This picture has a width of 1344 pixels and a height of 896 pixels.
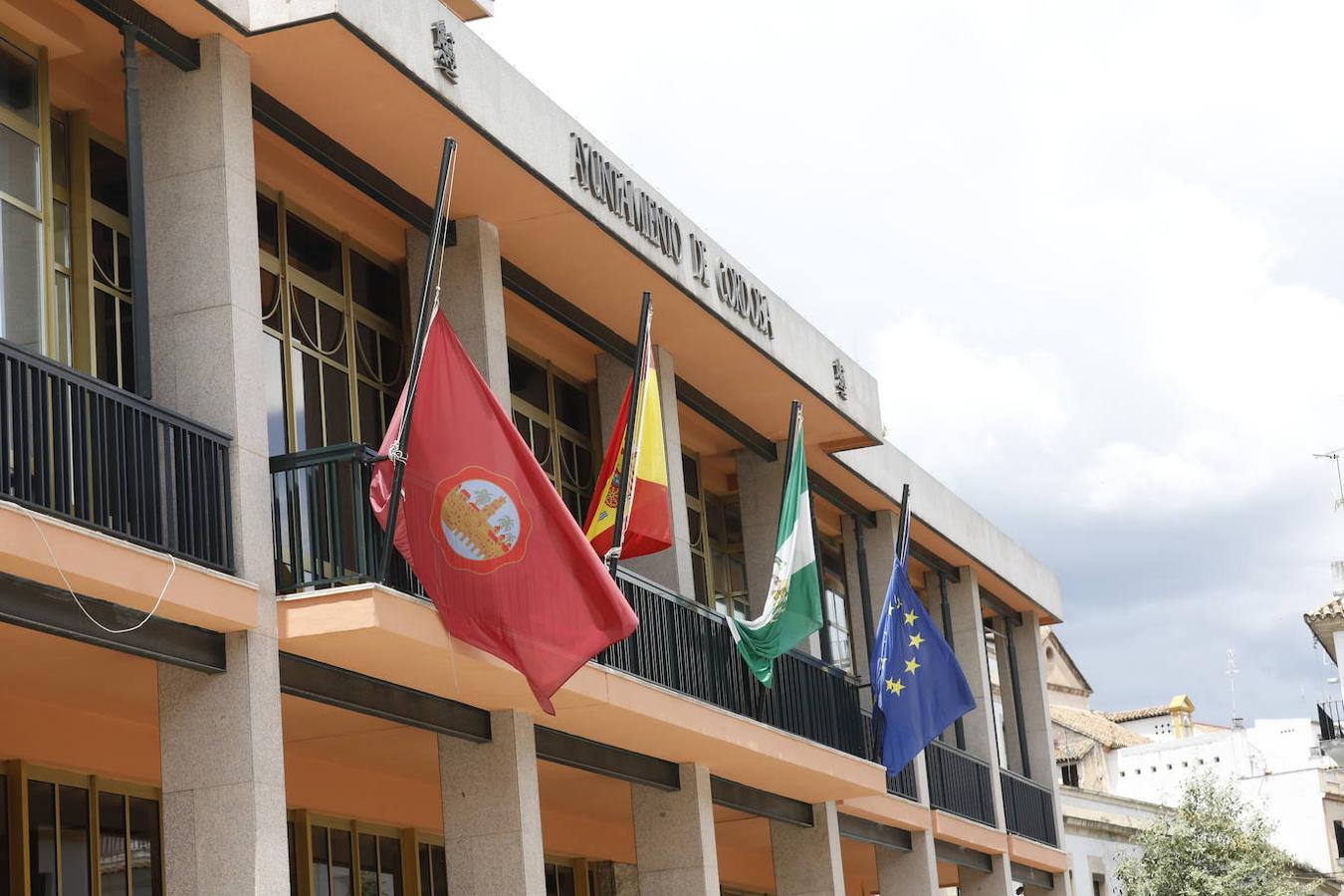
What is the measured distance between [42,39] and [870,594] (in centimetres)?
1525

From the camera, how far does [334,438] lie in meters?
16.2

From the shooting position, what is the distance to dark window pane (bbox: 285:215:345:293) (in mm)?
15984

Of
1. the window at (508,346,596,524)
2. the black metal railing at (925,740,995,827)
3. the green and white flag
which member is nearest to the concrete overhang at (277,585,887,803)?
the green and white flag

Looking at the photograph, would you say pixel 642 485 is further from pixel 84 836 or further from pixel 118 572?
pixel 118 572

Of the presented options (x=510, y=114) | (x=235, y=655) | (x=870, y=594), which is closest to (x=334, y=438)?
(x=510, y=114)

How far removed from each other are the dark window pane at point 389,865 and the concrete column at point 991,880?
1153 cm

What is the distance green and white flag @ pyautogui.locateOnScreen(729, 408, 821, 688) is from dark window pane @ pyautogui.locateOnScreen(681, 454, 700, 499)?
3.79 m

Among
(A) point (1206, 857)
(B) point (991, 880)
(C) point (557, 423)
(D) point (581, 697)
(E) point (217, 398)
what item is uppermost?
(C) point (557, 423)

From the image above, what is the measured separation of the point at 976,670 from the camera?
2911cm

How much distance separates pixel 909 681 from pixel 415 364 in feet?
35.6

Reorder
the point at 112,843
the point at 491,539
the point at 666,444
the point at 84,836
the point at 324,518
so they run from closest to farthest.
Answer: the point at 324,518 < the point at 491,539 < the point at 84,836 < the point at 112,843 < the point at 666,444

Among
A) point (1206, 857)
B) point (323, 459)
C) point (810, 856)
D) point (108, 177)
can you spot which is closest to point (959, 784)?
point (810, 856)

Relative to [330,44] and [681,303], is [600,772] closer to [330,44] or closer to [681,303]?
[681,303]

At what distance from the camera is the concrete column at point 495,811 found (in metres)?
15.3
